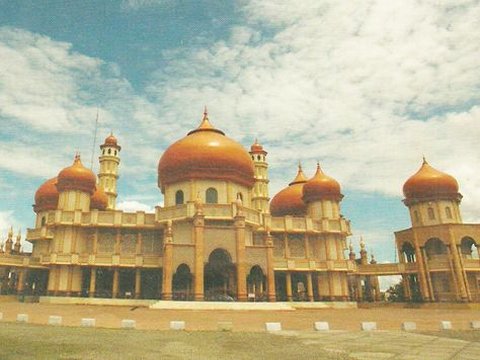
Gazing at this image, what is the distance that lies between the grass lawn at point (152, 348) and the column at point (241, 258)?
18427 mm

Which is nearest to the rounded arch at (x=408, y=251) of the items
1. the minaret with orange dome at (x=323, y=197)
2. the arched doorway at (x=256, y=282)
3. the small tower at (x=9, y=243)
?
the minaret with orange dome at (x=323, y=197)

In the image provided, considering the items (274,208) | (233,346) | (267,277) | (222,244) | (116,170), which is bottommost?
(233,346)

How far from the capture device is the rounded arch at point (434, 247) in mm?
40781

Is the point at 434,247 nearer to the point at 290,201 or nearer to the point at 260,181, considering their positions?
the point at 290,201

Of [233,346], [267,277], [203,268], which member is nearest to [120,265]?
[203,268]

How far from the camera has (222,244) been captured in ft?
103

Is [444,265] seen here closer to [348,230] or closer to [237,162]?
[348,230]

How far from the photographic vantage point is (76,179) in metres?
37.2

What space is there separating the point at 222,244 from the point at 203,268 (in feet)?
7.66

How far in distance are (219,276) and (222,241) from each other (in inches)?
163

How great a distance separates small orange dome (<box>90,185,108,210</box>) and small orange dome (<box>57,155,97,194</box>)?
5988 mm

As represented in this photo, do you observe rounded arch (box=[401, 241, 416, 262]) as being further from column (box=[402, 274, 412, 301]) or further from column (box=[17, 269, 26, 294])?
column (box=[17, 269, 26, 294])

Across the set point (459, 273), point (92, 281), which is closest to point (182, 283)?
point (92, 281)

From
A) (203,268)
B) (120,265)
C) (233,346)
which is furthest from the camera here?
(120,265)
